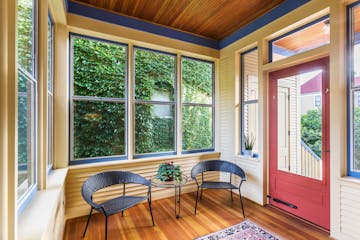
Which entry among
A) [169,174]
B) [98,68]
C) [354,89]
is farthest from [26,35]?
[354,89]

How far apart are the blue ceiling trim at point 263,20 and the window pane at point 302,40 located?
339 mm

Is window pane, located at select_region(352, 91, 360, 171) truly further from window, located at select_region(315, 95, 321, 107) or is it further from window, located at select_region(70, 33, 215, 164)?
window, located at select_region(70, 33, 215, 164)

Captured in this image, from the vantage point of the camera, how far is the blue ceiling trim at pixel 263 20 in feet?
8.78

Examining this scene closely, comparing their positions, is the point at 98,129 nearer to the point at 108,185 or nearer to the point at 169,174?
the point at 108,185

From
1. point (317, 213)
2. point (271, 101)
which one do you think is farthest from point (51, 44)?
point (317, 213)

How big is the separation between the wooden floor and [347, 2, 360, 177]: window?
101 centimetres

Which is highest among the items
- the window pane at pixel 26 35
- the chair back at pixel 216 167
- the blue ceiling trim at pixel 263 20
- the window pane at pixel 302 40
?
the blue ceiling trim at pixel 263 20

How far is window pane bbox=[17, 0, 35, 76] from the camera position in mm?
1315

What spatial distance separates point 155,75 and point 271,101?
216cm

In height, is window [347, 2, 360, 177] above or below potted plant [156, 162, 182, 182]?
above

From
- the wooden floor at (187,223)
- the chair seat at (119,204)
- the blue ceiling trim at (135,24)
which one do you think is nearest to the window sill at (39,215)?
the chair seat at (119,204)

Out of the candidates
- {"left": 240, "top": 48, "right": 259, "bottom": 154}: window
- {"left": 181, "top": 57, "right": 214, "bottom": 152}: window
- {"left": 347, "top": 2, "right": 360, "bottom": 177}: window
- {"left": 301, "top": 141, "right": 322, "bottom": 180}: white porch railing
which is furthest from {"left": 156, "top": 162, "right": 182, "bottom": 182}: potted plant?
{"left": 347, "top": 2, "right": 360, "bottom": 177}: window

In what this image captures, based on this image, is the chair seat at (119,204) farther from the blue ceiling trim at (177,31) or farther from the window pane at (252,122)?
the blue ceiling trim at (177,31)

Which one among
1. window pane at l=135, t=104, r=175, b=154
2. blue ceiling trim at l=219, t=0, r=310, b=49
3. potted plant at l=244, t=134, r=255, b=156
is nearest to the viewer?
blue ceiling trim at l=219, t=0, r=310, b=49
